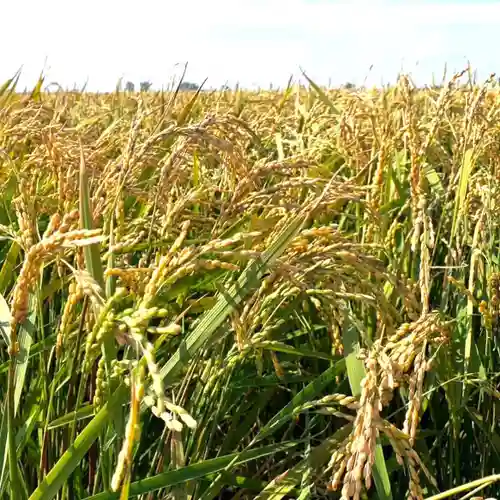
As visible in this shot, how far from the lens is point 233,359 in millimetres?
1206

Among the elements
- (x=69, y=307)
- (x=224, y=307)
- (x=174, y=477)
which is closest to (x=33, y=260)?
(x=69, y=307)

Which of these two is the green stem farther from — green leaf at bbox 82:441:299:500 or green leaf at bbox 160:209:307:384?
green leaf at bbox 160:209:307:384

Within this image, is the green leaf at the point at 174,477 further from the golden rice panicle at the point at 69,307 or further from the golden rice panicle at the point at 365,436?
the golden rice panicle at the point at 365,436

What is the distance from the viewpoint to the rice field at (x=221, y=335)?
885 millimetres

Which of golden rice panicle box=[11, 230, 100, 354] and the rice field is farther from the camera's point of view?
the rice field

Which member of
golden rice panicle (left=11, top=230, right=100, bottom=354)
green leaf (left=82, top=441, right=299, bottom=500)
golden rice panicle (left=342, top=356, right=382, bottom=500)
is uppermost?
golden rice panicle (left=11, top=230, right=100, bottom=354)

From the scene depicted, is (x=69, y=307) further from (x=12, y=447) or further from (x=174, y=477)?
(x=174, y=477)

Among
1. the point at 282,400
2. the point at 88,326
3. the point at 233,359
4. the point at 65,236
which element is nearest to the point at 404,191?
the point at 282,400

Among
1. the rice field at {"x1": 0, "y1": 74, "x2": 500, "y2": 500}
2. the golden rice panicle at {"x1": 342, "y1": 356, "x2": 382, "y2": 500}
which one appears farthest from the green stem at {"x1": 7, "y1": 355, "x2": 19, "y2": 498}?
the golden rice panicle at {"x1": 342, "y1": 356, "x2": 382, "y2": 500}

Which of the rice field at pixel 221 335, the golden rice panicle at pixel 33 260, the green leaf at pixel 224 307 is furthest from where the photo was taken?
the green leaf at pixel 224 307

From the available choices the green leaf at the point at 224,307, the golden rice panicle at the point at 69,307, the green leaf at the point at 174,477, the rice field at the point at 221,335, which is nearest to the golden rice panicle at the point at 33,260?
the rice field at the point at 221,335

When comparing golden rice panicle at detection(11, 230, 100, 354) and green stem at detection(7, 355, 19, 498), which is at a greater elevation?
golden rice panicle at detection(11, 230, 100, 354)

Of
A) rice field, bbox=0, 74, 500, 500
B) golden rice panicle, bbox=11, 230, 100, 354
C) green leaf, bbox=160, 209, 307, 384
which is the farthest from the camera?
green leaf, bbox=160, 209, 307, 384

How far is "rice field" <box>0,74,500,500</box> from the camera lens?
0.88 m
